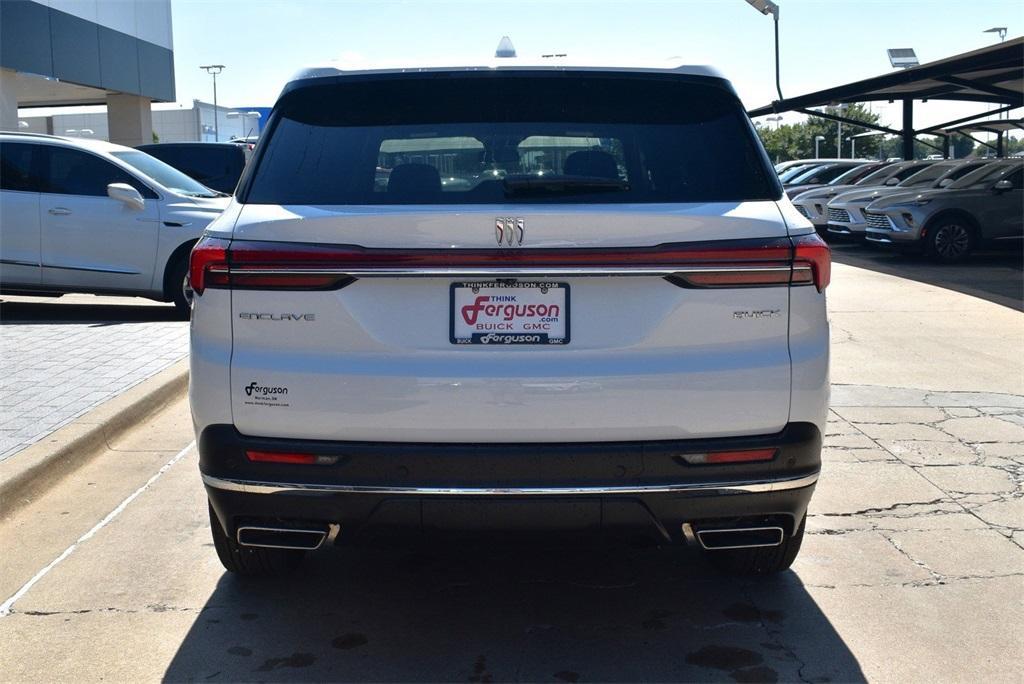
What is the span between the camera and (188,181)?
41.2ft

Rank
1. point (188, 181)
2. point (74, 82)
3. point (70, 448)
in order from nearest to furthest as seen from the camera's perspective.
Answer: point (70, 448), point (188, 181), point (74, 82)

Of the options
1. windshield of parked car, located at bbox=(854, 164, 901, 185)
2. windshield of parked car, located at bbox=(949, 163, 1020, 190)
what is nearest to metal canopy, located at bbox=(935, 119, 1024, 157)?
windshield of parked car, located at bbox=(854, 164, 901, 185)

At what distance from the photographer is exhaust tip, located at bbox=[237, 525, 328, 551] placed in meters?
3.61

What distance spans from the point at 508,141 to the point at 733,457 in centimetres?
121

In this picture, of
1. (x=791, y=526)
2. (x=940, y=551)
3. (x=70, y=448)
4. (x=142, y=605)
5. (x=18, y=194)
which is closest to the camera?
(x=791, y=526)

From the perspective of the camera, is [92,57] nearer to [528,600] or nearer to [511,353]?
[528,600]

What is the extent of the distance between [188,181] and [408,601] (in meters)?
9.29

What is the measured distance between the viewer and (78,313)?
12141 millimetres

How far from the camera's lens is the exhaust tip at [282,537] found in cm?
361

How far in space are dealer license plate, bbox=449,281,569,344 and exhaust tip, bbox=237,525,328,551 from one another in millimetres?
796

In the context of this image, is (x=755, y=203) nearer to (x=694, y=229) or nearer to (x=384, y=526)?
(x=694, y=229)

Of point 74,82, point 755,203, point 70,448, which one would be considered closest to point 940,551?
point 755,203

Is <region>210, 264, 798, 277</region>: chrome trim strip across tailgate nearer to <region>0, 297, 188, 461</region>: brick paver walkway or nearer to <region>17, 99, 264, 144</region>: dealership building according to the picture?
<region>0, 297, 188, 461</region>: brick paver walkway

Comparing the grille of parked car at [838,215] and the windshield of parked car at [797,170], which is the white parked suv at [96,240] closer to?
the grille of parked car at [838,215]
